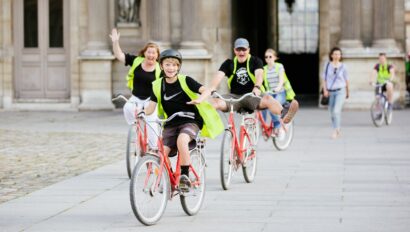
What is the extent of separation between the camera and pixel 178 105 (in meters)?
12.0

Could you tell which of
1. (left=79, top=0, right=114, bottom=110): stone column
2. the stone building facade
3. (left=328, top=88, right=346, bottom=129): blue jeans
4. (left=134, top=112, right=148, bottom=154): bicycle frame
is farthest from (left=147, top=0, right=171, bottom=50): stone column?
(left=134, top=112, right=148, bottom=154): bicycle frame

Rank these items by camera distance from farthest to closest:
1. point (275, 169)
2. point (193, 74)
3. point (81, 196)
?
point (193, 74)
point (275, 169)
point (81, 196)

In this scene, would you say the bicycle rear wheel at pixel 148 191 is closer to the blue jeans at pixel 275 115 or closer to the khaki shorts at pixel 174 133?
the khaki shorts at pixel 174 133

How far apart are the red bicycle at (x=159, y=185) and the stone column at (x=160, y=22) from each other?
21.3 m

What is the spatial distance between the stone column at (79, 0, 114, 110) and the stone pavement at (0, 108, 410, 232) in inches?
499

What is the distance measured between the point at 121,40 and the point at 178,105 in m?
22.3

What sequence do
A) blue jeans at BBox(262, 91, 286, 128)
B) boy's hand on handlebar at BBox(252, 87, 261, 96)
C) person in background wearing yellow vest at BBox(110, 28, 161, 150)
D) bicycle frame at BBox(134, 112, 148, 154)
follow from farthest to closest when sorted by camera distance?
blue jeans at BBox(262, 91, 286, 128)
person in background wearing yellow vest at BBox(110, 28, 161, 150)
boy's hand on handlebar at BBox(252, 87, 261, 96)
bicycle frame at BBox(134, 112, 148, 154)

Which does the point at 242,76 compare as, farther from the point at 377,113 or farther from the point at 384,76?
the point at 384,76

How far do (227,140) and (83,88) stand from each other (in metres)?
19.5

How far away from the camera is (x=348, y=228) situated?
1086 cm

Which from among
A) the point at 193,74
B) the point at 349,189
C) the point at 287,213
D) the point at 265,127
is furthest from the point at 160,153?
the point at 193,74

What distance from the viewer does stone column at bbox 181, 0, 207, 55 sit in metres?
33.3

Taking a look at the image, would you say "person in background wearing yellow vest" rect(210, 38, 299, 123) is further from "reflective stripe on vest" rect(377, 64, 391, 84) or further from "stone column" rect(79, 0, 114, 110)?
"stone column" rect(79, 0, 114, 110)

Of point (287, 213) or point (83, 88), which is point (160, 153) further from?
point (83, 88)
